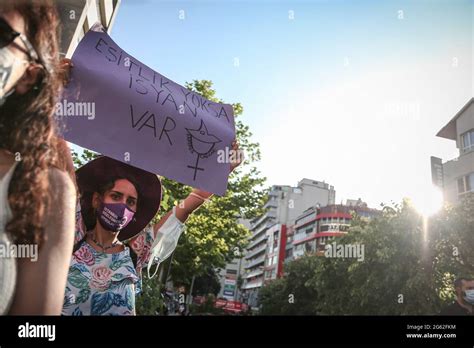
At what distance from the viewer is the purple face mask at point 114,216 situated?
189cm

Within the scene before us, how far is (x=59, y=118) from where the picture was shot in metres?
1.70

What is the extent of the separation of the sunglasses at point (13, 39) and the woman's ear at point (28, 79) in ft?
0.09

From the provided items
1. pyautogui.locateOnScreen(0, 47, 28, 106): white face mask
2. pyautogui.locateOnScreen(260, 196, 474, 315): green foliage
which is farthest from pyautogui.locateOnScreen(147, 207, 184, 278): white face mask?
pyautogui.locateOnScreen(260, 196, 474, 315): green foliage

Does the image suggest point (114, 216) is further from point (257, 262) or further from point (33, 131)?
point (257, 262)

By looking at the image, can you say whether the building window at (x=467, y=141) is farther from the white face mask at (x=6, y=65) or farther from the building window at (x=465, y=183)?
the white face mask at (x=6, y=65)

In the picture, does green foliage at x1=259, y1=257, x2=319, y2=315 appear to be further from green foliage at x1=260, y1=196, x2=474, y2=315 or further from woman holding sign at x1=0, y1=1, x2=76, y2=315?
woman holding sign at x1=0, y1=1, x2=76, y2=315

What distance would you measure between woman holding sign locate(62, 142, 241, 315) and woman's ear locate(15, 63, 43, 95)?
0.73 m

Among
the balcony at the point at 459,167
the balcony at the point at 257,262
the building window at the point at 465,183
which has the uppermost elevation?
the balcony at the point at 459,167

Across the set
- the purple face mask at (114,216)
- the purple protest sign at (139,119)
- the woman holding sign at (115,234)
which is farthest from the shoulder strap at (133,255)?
the purple protest sign at (139,119)
